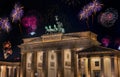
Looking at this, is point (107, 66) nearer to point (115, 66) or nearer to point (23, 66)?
point (115, 66)

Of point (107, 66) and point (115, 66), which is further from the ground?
point (115, 66)

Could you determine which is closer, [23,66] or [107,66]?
[107,66]

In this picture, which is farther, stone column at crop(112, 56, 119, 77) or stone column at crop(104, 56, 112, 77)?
stone column at crop(104, 56, 112, 77)

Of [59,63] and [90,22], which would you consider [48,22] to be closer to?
[90,22]

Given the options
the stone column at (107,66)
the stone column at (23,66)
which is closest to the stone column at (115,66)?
the stone column at (107,66)

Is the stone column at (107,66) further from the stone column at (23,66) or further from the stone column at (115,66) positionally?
the stone column at (23,66)

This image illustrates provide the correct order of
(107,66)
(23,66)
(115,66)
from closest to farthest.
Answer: (115,66) < (107,66) < (23,66)

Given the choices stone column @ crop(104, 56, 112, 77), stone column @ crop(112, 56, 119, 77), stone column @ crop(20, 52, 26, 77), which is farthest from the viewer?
stone column @ crop(20, 52, 26, 77)

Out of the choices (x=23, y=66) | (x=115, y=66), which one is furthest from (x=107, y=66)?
(x=23, y=66)

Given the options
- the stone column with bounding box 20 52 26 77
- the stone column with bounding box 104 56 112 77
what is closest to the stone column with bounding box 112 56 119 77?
the stone column with bounding box 104 56 112 77

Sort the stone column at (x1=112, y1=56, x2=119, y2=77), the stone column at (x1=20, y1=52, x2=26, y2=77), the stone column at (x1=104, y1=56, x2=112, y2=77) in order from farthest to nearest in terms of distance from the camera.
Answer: the stone column at (x1=20, y1=52, x2=26, y2=77) < the stone column at (x1=104, y1=56, x2=112, y2=77) < the stone column at (x1=112, y1=56, x2=119, y2=77)

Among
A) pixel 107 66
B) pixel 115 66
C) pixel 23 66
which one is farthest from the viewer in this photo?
pixel 23 66

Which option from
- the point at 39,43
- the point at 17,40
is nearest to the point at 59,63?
the point at 39,43

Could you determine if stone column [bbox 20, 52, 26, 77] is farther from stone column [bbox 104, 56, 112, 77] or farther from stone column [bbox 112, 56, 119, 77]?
stone column [bbox 112, 56, 119, 77]
